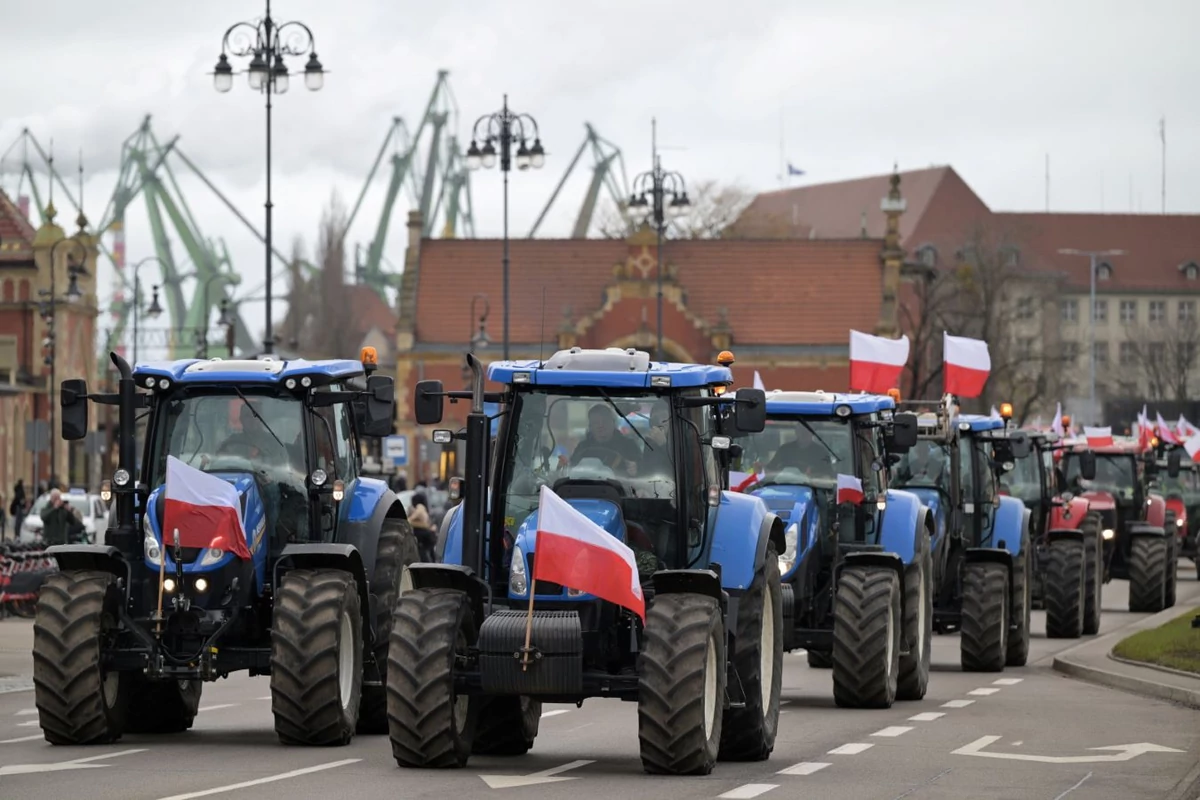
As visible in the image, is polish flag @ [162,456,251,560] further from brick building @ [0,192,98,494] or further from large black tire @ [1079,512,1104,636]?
brick building @ [0,192,98,494]

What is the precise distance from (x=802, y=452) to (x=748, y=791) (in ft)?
24.8

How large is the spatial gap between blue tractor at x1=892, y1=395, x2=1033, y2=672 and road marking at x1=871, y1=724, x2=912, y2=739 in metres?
5.80

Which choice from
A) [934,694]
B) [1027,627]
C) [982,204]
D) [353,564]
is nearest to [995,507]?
[1027,627]

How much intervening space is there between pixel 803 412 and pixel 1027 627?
6.00m

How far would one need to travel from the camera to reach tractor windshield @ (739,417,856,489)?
20.0 meters

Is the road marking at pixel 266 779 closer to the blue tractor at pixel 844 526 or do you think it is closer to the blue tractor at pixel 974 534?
the blue tractor at pixel 844 526

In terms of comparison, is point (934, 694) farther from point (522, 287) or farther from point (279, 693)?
point (522, 287)

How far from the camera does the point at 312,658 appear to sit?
14688 mm

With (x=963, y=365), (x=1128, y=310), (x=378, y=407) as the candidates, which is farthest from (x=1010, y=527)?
(x=1128, y=310)

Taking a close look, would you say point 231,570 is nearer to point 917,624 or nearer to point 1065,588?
point 917,624

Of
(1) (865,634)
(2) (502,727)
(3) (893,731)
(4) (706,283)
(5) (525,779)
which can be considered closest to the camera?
(5) (525,779)

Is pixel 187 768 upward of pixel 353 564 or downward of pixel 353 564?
downward

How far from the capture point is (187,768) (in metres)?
13.8

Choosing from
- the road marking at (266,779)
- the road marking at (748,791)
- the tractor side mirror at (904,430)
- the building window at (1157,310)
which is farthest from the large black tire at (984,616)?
the building window at (1157,310)
